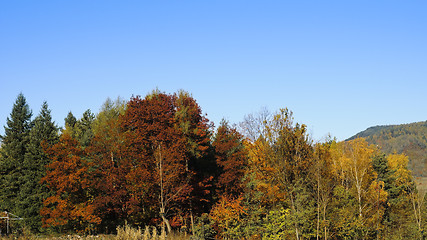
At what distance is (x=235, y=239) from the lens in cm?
3291

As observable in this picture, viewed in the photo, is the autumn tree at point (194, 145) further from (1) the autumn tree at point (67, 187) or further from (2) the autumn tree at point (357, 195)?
(2) the autumn tree at point (357, 195)

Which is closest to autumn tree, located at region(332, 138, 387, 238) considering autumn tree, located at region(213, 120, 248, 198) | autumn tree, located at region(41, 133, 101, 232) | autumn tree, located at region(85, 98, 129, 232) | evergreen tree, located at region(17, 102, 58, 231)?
autumn tree, located at region(213, 120, 248, 198)

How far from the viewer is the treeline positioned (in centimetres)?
2800

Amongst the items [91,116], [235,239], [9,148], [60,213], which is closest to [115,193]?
[60,213]

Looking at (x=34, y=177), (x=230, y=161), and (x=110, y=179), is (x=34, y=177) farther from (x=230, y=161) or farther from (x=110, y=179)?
(x=230, y=161)

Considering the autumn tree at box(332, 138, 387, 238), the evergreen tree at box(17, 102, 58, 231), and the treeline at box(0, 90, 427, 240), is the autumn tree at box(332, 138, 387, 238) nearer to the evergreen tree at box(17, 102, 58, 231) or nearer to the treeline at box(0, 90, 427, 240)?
the treeline at box(0, 90, 427, 240)

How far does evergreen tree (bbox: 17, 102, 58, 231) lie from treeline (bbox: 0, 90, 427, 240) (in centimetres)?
11

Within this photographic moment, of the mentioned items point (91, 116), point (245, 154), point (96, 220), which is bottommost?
point (96, 220)

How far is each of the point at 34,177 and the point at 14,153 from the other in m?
5.13

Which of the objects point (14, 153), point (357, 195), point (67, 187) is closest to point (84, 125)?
point (14, 153)

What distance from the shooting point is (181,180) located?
36625mm

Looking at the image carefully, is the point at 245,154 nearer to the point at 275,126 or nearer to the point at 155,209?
the point at 155,209

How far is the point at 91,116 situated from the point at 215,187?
31322mm

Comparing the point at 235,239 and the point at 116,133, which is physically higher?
the point at 116,133
